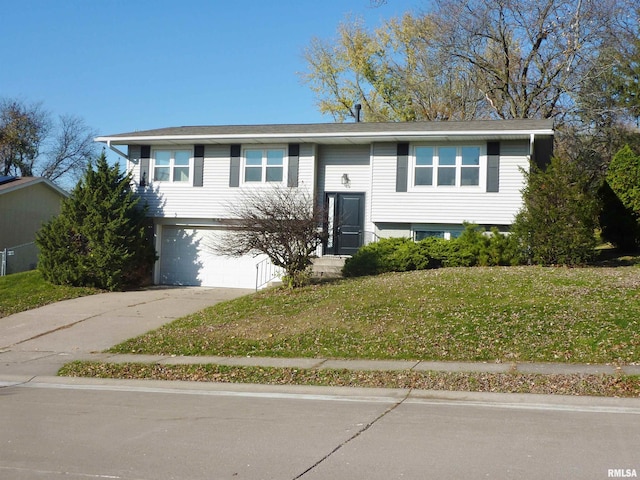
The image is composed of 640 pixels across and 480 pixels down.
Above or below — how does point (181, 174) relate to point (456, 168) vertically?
below

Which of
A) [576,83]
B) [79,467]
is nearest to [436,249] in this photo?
[79,467]

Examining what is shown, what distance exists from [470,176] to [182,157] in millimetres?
9730

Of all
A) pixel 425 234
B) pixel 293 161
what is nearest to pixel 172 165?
pixel 293 161

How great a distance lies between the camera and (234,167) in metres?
22.6

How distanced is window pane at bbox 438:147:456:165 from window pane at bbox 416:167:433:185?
423mm

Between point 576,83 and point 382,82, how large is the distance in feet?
36.5

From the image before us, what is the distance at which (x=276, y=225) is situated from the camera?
56.2ft

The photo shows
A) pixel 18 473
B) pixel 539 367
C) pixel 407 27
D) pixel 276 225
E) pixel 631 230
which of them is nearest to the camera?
pixel 18 473

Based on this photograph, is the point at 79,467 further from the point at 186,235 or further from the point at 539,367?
the point at 186,235

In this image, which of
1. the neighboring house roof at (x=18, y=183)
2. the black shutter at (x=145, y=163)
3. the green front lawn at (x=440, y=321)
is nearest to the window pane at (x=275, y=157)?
the black shutter at (x=145, y=163)

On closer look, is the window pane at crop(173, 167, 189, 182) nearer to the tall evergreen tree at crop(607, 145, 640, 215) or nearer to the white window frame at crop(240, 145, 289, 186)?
the white window frame at crop(240, 145, 289, 186)

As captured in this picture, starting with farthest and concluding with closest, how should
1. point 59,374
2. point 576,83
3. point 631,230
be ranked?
1. point 576,83
2. point 631,230
3. point 59,374

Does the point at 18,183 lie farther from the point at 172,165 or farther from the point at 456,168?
the point at 456,168

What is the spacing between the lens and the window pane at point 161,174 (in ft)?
76.5
